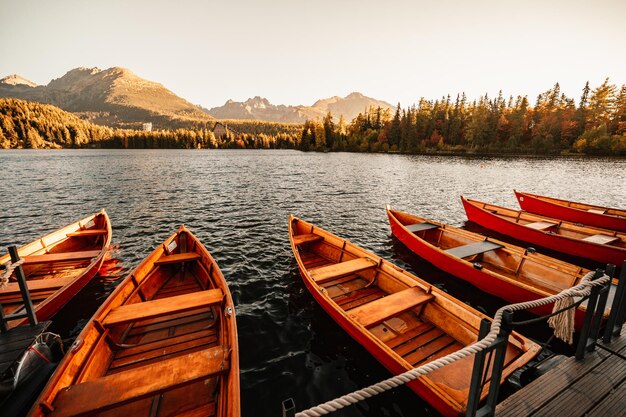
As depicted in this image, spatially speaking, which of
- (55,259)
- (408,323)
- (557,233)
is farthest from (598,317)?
(55,259)

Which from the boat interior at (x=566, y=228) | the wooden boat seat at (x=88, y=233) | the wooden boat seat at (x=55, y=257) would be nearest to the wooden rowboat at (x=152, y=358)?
the wooden boat seat at (x=55, y=257)

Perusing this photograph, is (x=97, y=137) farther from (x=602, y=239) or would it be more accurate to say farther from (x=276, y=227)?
(x=602, y=239)

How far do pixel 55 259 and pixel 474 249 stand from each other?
18.4m

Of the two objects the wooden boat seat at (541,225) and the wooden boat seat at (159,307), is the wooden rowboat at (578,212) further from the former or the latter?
the wooden boat seat at (159,307)

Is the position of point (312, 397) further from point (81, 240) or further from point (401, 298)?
point (81, 240)

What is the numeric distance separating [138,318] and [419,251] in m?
12.5

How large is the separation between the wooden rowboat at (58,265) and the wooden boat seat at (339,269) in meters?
8.71

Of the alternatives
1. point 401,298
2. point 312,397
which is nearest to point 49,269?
point 312,397

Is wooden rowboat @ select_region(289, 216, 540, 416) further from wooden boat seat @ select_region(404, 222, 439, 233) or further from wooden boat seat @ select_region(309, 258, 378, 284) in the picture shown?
wooden boat seat @ select_region(404, 222, 439, 233)

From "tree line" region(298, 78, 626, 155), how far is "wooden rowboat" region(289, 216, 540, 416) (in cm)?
10471

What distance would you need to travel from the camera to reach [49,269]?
11.6 metres

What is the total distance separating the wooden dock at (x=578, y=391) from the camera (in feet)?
14.6

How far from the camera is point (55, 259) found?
36.6 ft

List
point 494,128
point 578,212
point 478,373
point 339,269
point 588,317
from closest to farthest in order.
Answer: point 478,373 < point 588,317 < point 339,269 < point 578,212 < point 494,128
